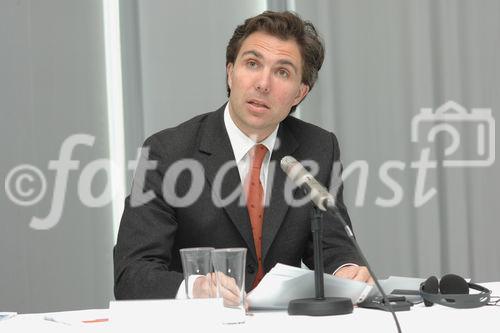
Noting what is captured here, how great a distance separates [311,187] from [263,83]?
2.87ft

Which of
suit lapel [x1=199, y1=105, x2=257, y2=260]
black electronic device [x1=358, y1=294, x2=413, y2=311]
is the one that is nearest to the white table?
black electronic device [x1=358, y1=294, x2=413, y2=311]

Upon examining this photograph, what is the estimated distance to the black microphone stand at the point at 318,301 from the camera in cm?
155

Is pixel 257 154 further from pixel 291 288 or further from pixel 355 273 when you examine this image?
pixel 291 288

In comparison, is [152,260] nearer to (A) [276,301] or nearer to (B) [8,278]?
(A) [276,301]

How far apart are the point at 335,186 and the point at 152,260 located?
0.72m

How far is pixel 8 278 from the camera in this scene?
11.0ft

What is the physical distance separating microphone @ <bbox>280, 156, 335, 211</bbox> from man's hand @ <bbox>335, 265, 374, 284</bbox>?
1.57 feet

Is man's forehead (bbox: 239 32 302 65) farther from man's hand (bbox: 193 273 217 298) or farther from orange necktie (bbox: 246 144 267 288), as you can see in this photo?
man's hand (bbox: 193 273 217 298)

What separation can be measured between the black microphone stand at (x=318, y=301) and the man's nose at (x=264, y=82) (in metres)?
0.80

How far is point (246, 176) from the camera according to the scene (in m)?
2.33

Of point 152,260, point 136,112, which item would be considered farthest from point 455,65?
point 152,260

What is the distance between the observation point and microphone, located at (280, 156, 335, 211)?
57.9 inches

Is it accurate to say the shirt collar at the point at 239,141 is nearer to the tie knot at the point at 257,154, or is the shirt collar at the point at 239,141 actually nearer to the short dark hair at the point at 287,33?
the tie knot at the point at 257,154

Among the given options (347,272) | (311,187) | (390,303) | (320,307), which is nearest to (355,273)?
(347,272)
